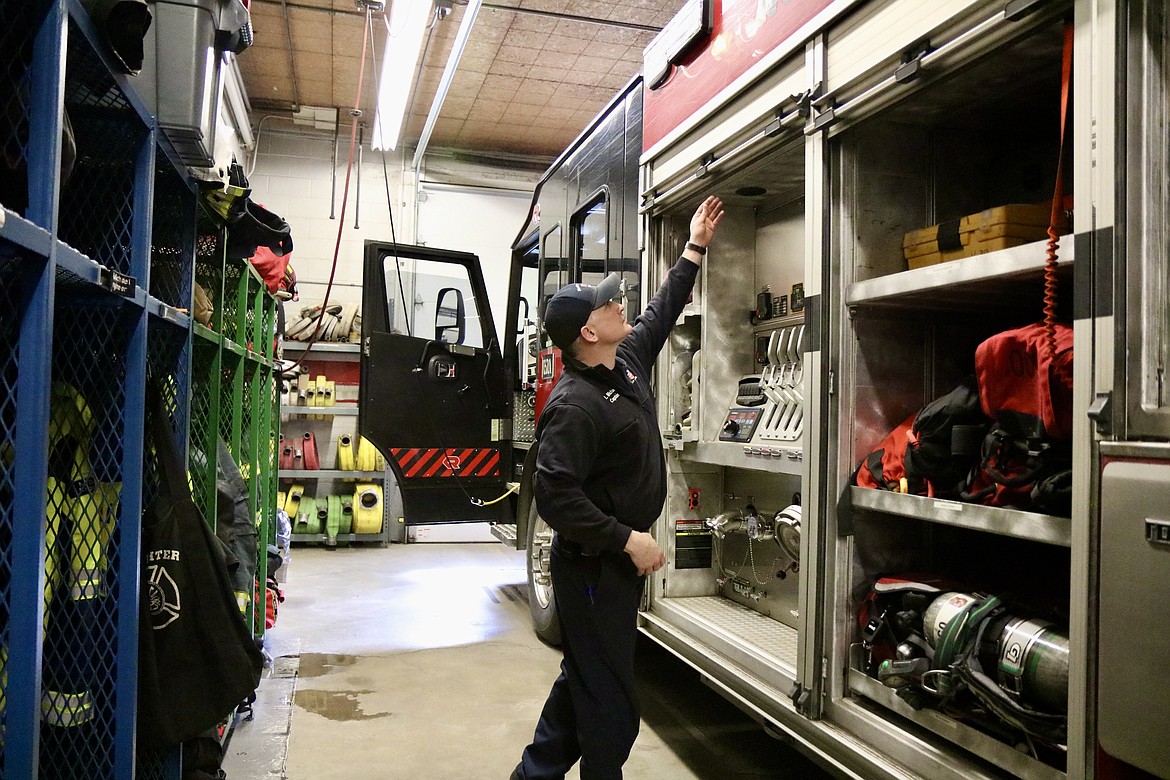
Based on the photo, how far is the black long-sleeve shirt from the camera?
91.8 inches

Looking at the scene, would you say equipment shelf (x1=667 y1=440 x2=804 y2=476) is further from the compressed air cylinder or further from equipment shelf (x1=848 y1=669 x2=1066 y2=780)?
the compressed air cylinder

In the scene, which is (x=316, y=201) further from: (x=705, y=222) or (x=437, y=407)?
(x=705, y=222)

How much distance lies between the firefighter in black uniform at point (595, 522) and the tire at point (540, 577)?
2.17 metres

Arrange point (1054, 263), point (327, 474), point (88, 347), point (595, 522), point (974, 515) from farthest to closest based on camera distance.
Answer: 1. point (327, 474)
2. point (595, 522)
3. point (88, 347)
4. point (974, 515)
5. point (1054, 263)

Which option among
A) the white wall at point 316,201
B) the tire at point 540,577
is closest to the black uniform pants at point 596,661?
the tire at point 540,577

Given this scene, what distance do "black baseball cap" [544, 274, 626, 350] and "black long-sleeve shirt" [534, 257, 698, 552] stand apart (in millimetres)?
107

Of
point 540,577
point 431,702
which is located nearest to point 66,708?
point 431,702

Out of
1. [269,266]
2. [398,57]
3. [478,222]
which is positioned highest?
[398,57]

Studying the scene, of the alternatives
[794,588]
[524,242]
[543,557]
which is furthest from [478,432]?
[794,588]

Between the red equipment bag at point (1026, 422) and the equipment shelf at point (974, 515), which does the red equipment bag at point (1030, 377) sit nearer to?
Answer: the red equipment bag at point (1026, 422)

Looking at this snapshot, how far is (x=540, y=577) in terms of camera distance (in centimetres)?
493

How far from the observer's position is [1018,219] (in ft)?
6.66

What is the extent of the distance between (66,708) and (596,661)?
4.44ft

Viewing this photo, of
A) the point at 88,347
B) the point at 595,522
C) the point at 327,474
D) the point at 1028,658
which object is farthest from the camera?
the point at 327,474
